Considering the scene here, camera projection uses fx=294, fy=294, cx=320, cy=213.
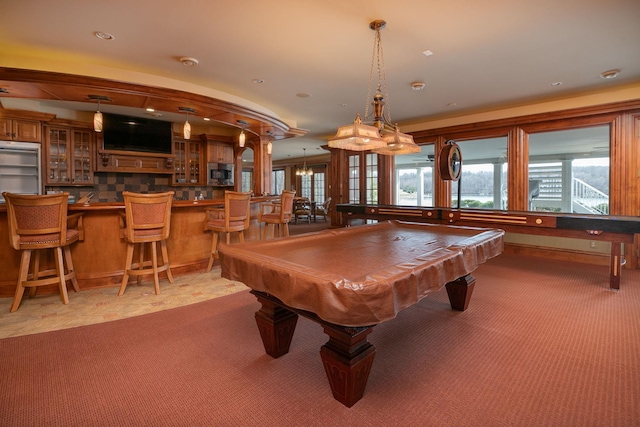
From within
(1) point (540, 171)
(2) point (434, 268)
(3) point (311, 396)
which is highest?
(1) point (540, 171)

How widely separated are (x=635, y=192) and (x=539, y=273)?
1.99 m

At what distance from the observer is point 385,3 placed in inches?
96.3

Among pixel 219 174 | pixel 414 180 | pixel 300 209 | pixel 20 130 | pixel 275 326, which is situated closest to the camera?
pixel 275 326

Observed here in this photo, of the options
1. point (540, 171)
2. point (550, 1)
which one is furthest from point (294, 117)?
point (540, 171)

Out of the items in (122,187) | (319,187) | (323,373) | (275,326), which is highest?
(319,187)

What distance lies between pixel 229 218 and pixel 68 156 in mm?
4396

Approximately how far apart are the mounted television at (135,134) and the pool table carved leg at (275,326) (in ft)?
19.4

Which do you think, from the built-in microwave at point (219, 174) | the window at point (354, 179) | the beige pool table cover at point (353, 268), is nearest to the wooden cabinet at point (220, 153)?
the built-in microwave at point (219, 174)

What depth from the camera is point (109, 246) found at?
338 cm

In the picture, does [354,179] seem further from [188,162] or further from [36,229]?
[36,229]

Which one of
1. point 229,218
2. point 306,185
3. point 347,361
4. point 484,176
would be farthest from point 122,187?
point 484,176

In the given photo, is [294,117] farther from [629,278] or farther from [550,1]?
[629,278]

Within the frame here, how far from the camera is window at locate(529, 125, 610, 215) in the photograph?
368 inches

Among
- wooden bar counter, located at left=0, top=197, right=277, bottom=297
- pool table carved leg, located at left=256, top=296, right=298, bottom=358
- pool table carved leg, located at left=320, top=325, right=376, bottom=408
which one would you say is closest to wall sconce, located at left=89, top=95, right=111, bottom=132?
wooden bar counter, located at left=0, top=197, right=277, bottom=297
